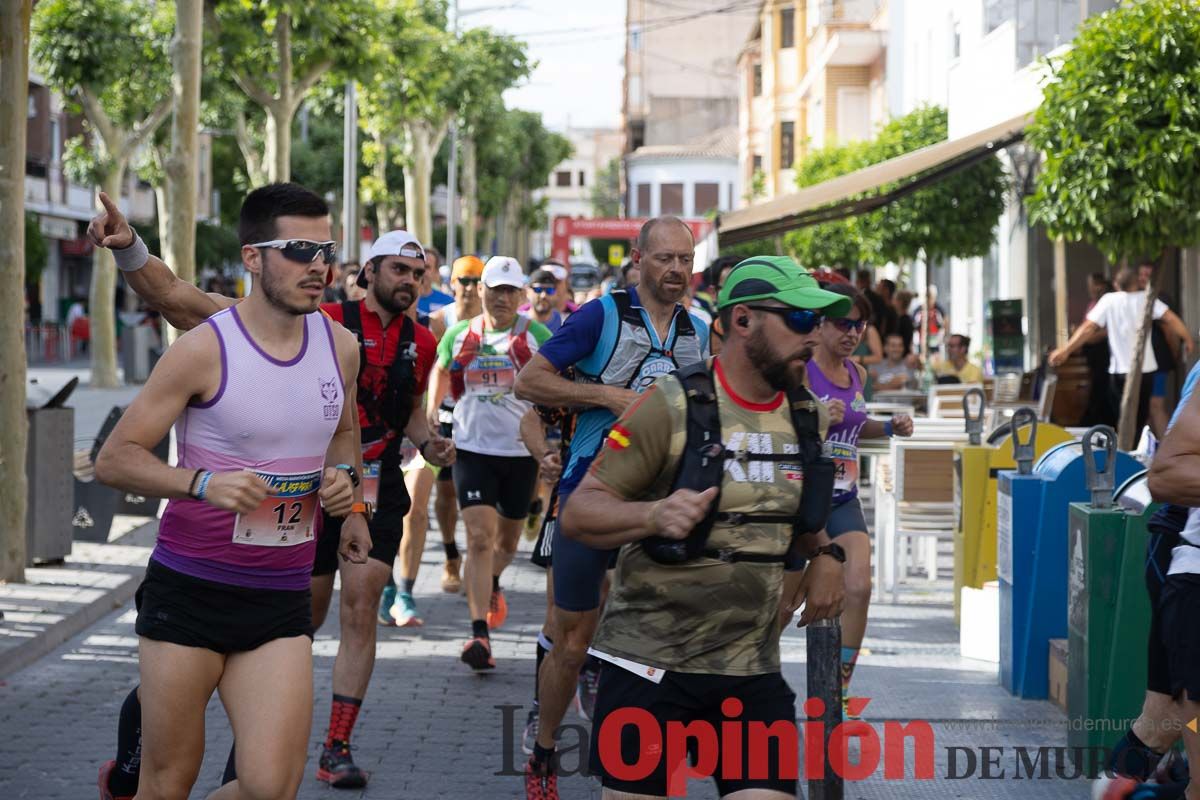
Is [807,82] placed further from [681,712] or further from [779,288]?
[681,712]

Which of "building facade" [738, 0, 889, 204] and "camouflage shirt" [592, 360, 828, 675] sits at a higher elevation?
"building facade" [738, 0, 889, 204]

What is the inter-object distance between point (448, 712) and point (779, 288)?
167 inches

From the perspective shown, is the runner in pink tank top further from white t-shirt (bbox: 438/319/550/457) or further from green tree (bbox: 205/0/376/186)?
green tree (bbox: 205/0/376/186)

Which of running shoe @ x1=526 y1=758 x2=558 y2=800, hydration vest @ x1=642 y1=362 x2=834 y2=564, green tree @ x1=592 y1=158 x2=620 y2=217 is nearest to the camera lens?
hydration vest @ x1=642 y1=362 x2=834 y2=564

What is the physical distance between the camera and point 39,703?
26.3ft

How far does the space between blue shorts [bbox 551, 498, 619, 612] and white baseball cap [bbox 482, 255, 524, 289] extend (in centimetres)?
354

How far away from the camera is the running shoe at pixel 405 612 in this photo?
10.0 metres

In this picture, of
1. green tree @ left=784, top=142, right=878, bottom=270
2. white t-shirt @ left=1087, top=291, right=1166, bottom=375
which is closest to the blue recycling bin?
white t-shirt @ left=1087, top=291, right=1166, bottom=375

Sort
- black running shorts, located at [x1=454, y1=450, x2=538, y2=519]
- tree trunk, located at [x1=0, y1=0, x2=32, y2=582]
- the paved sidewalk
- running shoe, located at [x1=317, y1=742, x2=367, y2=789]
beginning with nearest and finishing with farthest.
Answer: running shoe, located at [x1=317, y1=742, x2=367, y2=789]
the paved sidewalk
black running shorts, located at [x1=454, y1=450, x2=538, y2=519]
tree trunk, located at [x1=0, y1=0, x2=32, y2=582]

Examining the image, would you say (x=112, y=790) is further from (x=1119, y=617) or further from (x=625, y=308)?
(x=1119, y=617)

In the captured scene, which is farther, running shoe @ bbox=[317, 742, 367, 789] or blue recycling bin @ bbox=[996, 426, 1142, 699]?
blue recycling bin @ bbox=[996, 426, 1142, 699]

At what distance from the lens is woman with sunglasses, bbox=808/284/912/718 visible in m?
6.94

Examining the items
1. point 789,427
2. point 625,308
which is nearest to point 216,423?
point 789,427

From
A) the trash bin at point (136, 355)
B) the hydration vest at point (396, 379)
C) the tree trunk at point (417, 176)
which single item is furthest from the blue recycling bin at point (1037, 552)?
the tree trunk at point (417, 176)
